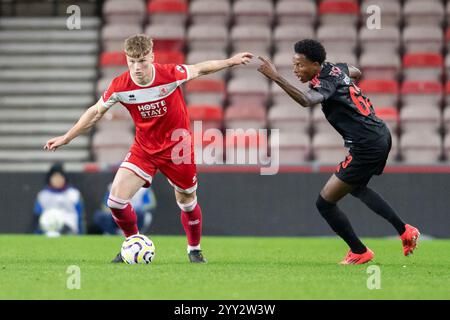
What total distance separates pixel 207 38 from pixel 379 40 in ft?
8.64

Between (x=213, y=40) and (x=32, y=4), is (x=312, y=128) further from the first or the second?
(x=32, y=4)

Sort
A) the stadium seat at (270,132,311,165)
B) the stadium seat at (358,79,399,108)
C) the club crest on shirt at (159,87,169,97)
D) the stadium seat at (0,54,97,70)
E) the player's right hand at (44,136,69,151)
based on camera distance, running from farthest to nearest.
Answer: the stadium seat at (0,54,97,70) < the stadium seat at (358,79,399,108) < the stadium seat at (270,132,311,165) < the club crest on shirt at (159,87,169,97) < the player's right hand at (44,136,69,151)

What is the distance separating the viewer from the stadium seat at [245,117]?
14258 millimetres

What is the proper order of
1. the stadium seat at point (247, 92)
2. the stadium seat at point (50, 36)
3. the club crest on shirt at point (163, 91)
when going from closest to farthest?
the club crest on shirt at point (163, 91), the stadium seat at point (247, 92), the stadium seat at point (50, 36)

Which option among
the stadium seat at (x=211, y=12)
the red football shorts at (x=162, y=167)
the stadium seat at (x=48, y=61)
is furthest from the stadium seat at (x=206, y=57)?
the red football shorts at (x=162, y=167)

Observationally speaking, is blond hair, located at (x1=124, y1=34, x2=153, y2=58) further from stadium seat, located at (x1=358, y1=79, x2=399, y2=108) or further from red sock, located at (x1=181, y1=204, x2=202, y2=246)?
stadium seat, located at (x1=358, y1=79, x2=399, y2=108)

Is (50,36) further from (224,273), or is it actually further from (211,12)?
(224,273)

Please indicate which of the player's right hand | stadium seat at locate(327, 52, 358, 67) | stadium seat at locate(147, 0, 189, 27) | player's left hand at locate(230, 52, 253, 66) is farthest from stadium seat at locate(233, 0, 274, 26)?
the player's right hand

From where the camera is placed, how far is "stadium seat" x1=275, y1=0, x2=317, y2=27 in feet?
51.8

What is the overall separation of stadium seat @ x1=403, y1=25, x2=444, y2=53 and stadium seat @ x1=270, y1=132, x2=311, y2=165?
2657 millimetres

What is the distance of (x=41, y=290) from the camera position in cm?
636

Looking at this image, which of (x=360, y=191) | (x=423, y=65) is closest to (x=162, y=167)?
(x=360, y=191)

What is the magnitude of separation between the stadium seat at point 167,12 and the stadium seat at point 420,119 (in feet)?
12.9

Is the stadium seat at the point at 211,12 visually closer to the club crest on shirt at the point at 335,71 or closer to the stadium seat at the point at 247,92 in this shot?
the stadium seat at the point at 247,92
